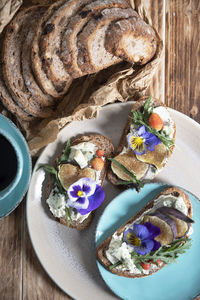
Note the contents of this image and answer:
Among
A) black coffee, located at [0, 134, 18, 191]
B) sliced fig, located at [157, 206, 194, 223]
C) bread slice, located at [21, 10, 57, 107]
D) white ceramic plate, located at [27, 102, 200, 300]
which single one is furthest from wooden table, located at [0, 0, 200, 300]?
black coffee, located at [0, 134, 18, 191]

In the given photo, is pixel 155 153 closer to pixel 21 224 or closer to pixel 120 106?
pixel 120 106

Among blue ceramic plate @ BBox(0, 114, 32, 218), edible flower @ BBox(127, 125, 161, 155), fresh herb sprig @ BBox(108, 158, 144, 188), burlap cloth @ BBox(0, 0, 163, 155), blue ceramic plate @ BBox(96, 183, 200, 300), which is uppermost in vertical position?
blue ceramic plate @ BBox(0, 114, 32, 218)

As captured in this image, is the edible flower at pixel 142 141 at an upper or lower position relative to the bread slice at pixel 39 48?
lower

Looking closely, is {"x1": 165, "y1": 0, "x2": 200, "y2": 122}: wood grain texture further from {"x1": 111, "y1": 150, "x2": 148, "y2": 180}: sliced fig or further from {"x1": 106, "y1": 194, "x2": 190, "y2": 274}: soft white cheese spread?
{"x1": 106, "y1": 194, "x2": 190, "y2": 274}: soft white cheese spread

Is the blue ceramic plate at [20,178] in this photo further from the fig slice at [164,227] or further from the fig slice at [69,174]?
the fig slice at [164,227]

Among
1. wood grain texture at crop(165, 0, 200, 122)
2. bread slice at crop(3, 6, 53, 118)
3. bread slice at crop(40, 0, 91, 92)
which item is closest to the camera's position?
bread slice at crop(40, 0, 91, 92)

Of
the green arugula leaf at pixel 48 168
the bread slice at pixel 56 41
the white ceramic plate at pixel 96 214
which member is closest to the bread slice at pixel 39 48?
the bread slice at pixel 56 41

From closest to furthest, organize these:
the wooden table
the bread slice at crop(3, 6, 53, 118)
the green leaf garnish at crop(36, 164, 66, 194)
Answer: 1. the bread slice at crop(3, 6, 53, 118)
2. the green leaf garnish at crop(36, 164, 66, 194)
3. the wooden table
